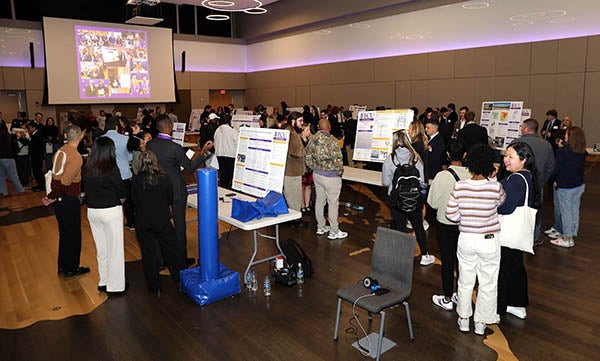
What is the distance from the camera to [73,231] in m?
4.64

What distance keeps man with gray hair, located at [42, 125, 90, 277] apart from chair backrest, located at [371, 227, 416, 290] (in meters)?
3.16

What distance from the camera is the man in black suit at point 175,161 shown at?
181 inches

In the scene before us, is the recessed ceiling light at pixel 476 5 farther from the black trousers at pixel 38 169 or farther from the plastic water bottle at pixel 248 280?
the black trousers at pixel 38 169

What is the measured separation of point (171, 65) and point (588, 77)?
14.1 meters

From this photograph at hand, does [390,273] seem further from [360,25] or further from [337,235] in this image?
[360,25]

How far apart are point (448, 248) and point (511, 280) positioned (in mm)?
560

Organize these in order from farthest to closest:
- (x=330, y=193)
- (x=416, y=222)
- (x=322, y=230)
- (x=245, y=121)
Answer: (x=245, y=121), (x=322, y=230), (x=330, y=193), (x=416, y=222)

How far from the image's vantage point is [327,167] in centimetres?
568

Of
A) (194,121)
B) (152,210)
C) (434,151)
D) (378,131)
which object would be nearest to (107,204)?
(152,210)

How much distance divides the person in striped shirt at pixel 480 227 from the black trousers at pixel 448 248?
15.3 inches

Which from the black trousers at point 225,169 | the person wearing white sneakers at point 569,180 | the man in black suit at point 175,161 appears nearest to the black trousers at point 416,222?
the person wearing white sneakers at point 569,180

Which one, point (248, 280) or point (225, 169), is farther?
point (225, 169)

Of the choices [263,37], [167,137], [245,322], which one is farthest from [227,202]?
[263,37]

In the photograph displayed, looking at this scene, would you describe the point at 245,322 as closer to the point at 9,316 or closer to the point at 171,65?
the point at 9,316
